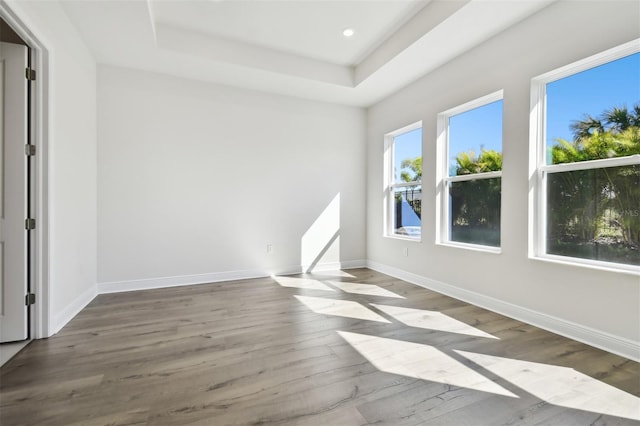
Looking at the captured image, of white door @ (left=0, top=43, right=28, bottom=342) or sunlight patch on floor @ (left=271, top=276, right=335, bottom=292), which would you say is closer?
white door @ (left=0, top=43, right=28, bottom=342)

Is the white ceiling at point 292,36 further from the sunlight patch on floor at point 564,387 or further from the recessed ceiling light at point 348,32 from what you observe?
the sunlight patch on floor at point 564,387

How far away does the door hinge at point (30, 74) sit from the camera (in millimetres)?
2302

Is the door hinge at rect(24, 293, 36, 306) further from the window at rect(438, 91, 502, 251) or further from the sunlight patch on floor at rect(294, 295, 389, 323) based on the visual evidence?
the window at rect(438, 91, 502, 251)

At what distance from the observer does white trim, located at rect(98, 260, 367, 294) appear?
367 centimetres

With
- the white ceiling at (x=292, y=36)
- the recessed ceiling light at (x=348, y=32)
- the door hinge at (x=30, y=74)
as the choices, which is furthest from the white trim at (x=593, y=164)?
the door hinge at (x=30, y=74)

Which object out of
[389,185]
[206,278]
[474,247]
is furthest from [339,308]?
[389,185]

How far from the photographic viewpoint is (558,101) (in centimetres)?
263

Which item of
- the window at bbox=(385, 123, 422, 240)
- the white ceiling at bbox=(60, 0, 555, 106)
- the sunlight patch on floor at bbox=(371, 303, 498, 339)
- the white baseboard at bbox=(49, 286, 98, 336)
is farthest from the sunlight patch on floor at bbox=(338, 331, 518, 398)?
the white ceiling at bbox=(60, 0, 555, 106)

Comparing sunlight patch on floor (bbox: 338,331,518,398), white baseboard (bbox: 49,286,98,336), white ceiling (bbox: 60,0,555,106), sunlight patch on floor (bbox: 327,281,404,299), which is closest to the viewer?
sunlight patch on floor (bbox: 338,331,518,398)

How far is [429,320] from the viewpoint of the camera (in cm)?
277

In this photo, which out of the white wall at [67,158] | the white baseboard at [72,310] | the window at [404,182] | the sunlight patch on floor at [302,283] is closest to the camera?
the white wall at [67,158]

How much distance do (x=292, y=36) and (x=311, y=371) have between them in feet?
11.3

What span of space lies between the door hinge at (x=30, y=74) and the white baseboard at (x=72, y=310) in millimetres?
1941

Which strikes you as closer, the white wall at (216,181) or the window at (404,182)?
the white wall at (216,181)
